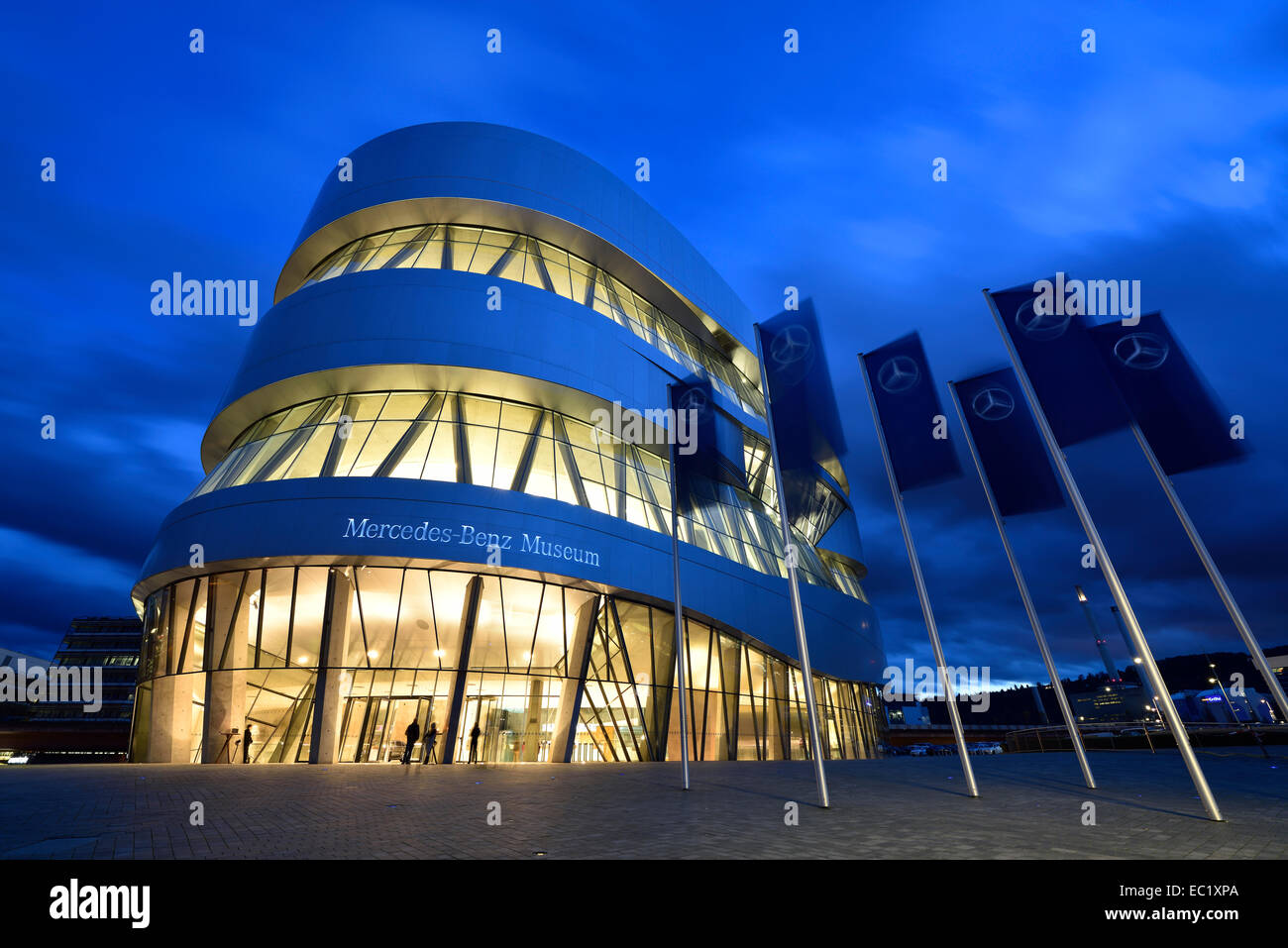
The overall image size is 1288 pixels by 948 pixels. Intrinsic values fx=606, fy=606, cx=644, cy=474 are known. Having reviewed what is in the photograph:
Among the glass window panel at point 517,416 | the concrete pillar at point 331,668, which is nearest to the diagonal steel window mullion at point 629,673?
the glass window panel at point 517,416

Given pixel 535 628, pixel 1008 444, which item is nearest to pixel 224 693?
pixel 535 628

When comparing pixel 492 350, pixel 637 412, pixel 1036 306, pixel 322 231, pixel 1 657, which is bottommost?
pixel 1 657

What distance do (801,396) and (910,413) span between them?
8.36 feet

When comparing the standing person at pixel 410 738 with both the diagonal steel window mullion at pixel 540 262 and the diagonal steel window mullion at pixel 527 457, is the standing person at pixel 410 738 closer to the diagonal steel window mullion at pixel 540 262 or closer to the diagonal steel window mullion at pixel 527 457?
the diagonal steel window mullion at pixel 527 457

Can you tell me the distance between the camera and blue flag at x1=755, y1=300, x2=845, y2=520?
1391cm

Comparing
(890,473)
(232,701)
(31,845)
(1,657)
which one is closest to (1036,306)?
(890,473)

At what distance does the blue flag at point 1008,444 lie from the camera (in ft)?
46.1

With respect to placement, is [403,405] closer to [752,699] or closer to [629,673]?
[629,673]

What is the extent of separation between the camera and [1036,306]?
12.6 meters

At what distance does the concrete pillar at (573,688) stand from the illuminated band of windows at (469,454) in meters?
4.80
